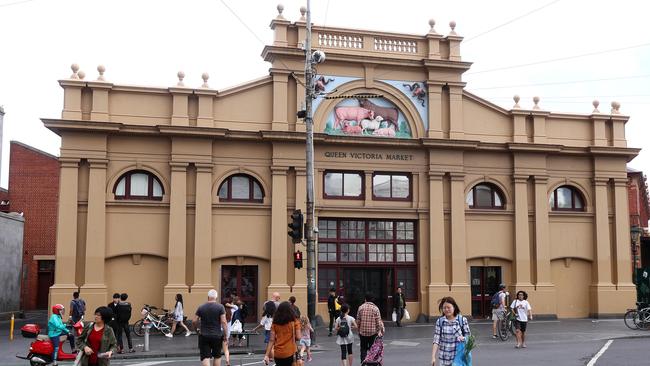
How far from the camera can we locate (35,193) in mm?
42688

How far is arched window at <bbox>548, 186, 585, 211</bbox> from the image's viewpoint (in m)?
32.3

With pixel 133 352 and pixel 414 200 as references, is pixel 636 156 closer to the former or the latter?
pixel 414 200

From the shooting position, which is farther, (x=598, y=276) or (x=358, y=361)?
(x=598, y=276)

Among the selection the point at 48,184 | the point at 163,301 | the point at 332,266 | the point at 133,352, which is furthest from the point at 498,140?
the point at 48,184

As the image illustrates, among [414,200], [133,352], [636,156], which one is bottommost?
[133,352]

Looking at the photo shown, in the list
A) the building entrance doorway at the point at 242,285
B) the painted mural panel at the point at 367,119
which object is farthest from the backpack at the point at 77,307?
the painted mural panel at the point at 367,119

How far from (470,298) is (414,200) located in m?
4.70

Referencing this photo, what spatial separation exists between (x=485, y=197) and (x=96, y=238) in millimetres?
16203

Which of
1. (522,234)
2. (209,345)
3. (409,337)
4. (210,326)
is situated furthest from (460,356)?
(522,234)

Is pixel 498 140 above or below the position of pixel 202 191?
above

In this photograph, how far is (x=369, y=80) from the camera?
98.8 feet

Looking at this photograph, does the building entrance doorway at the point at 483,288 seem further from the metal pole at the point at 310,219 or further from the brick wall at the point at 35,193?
the brick wall at the point at 35,193

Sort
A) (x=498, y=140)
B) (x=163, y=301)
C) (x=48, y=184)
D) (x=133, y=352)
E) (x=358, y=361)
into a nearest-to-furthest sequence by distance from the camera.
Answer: (x=358, y=361) < (x=133, y=352) < (x=163, y=301) < (x=498, y=140) < (x=48, y=184)

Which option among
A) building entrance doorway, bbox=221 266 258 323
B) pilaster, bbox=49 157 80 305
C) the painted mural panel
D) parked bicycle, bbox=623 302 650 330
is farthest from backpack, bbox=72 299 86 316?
parked bicycle, bbox=623 302 650 330
